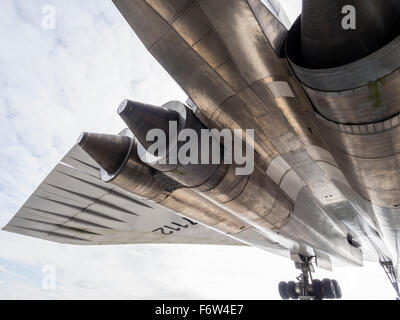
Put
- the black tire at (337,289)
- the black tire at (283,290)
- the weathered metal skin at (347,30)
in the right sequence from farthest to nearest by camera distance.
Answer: the black tire at (283,290) → the black tire at (337,289) → the weathered metal skin at (347,30)

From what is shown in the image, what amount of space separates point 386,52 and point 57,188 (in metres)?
7.91

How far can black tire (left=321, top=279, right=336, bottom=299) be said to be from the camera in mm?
10336

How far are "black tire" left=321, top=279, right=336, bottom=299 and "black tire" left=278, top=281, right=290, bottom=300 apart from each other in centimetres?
186

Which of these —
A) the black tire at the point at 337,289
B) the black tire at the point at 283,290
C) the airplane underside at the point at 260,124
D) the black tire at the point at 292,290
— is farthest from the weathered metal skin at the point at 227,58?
the black tire at the point at 283,290

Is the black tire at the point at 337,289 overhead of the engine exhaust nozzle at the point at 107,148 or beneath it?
beneath

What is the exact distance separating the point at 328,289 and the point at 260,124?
980cm

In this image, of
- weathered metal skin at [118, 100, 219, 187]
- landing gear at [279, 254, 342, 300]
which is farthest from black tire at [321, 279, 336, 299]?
weathered metal skin at [118, 100, 219, 187]

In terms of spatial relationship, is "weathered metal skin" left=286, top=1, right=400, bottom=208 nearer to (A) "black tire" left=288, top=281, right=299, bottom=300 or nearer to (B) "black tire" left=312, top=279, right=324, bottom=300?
(B) "black tire" left=312, top=279, right=324, bottom=300

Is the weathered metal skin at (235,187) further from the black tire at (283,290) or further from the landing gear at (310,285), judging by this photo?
the black tire at (283,290)

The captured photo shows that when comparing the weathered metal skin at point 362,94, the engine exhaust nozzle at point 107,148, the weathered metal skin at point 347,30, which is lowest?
the weathered metal skin at point 362,94

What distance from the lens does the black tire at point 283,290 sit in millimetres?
11703

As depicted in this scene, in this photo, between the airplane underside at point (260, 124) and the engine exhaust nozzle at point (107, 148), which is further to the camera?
the engine exhaust nozzle at point (107, 148)
